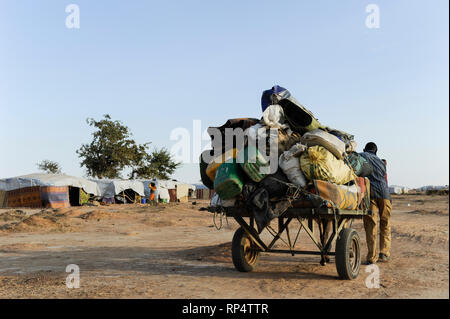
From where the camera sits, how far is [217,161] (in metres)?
6.05

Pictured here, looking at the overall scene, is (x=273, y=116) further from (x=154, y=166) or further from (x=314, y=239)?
(x=154, y=166)

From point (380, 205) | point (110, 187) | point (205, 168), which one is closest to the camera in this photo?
point (205, 168)

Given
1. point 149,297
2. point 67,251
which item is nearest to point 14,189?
point 67,251

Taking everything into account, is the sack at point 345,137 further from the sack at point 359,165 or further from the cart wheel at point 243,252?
the cart wheel at point 243,252

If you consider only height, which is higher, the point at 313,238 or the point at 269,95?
the point at 269,95

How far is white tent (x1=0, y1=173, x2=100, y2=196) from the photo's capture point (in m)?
29.2

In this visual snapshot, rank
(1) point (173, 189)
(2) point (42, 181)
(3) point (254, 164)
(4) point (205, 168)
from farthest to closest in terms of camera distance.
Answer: (1) point (173, 189), (2) point (42, 181), (4) point (205, 168), (3) point (254, 164)

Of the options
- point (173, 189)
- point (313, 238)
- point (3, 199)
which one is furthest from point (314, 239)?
point (173, 189)

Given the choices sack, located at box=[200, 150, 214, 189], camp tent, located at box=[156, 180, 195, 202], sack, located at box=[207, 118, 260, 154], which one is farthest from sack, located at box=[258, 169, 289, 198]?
camp tent, located at box=[156, 180, 195, 202]

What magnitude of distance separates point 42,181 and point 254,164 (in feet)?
88.8

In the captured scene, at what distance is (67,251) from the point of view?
987cm

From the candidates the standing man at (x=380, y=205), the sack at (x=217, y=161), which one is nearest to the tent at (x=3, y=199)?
the sack at (x=217, y=161)

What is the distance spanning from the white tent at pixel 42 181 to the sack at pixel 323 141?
2698 cm
